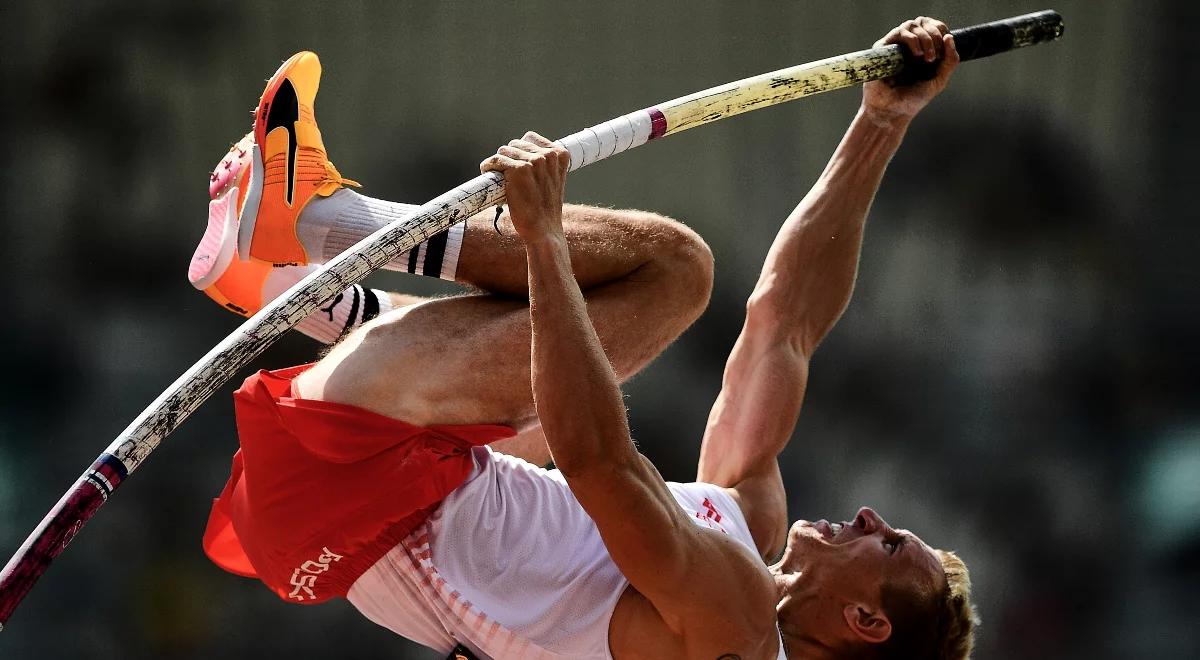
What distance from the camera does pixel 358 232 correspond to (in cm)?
250

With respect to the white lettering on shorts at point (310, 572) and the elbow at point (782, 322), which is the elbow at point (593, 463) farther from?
the elbow at point (782, 322)

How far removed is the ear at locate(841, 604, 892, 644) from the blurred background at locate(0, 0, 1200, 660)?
1.97 m

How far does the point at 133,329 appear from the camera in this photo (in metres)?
4.73

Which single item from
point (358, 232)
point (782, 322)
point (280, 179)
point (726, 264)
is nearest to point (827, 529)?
point (782, 322)

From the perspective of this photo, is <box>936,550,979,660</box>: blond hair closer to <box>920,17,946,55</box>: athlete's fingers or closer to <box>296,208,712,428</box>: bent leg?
<box>296,208,712,428</box>: bent leg

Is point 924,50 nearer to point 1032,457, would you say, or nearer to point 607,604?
point 607,604

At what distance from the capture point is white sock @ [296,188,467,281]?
8.11 feet

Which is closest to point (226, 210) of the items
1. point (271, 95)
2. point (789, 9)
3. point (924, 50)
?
point (271, 95)

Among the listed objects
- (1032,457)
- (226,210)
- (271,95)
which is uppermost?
(271,95)

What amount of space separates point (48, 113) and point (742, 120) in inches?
101

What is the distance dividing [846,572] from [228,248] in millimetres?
1478

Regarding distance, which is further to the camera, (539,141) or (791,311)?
(791,311)

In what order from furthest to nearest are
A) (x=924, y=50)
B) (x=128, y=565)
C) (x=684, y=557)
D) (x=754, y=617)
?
1. (x=128, y=565)
2. (x=924, y=50)
3. (x=754, y=617)
4. (x=684, y=557)

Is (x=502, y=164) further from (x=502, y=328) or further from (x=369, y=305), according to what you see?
(x=369, y=305)
